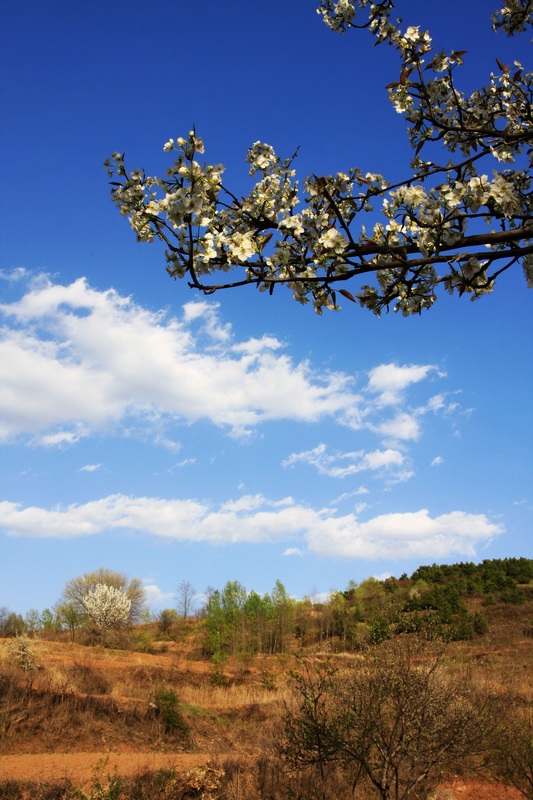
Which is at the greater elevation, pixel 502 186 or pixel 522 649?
pixel 502 186

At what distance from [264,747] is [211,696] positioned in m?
8.79

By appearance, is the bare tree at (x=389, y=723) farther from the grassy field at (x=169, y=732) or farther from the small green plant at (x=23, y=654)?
the small green plant at (x=23, y=654)

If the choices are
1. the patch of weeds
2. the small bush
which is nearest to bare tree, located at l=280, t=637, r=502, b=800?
the patch of weeds

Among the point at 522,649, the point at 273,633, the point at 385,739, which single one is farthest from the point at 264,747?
the point at 273,633

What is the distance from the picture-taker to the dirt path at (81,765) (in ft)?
28.8

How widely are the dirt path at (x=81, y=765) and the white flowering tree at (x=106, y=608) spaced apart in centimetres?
2553

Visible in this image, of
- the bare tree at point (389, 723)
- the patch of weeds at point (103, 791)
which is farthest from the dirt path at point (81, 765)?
the bare tree at point (389, 723)

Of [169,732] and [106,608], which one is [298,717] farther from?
[106,608]

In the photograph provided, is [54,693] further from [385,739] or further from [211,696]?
[385,739]

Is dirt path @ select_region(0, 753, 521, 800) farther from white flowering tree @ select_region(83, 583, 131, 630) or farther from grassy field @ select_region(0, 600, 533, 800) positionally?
white flowering tree @ select_region(83, 583, 131, 630)

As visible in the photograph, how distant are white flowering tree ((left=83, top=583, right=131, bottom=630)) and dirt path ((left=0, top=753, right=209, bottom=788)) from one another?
25529 mm

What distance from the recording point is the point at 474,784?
9.46 m

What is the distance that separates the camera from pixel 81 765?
9750mm

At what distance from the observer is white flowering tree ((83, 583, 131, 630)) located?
115 feet
